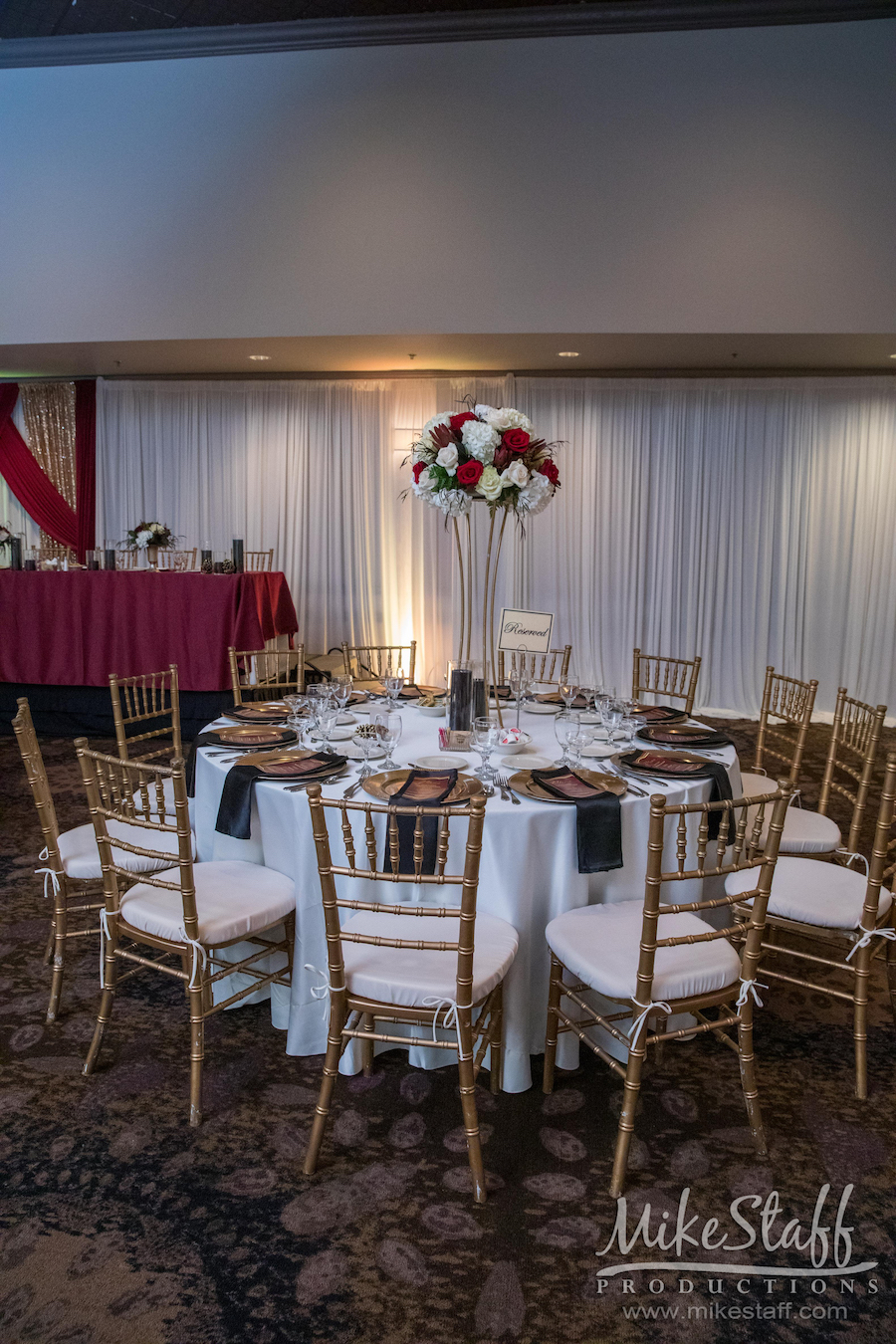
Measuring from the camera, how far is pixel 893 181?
6.05m

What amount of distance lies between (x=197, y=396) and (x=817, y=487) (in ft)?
19.9

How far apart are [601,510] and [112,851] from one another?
6156 mm

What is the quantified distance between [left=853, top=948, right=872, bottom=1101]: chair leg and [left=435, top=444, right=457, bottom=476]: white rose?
194cm

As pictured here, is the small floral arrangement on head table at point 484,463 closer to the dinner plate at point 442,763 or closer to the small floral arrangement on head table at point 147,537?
the dinner plate at point 442,763

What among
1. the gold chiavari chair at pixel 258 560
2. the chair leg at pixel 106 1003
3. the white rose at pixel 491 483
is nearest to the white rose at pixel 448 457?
the white rose at pixel 491 483

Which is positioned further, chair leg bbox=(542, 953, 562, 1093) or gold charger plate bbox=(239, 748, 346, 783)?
gold charger plate bbox=(239, 748, 346, 783)

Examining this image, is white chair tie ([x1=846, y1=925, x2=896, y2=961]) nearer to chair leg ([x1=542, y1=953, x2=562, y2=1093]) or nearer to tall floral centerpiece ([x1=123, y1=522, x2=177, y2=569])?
chair leg ([x1=542, y1=953, x2=562, y2=1093])

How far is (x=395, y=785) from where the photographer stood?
2.44 metres

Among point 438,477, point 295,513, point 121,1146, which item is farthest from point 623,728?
point 295,513

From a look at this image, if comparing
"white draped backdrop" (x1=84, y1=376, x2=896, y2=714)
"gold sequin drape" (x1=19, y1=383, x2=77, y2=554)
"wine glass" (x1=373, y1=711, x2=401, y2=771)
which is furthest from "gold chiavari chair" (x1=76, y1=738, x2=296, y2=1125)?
"gold sequin drape" (x1=19, y1=383, x2=77, y2=554)

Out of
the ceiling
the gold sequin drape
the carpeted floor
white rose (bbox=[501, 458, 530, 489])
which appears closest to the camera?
the carpeted floor

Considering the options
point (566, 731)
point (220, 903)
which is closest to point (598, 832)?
point (566, 731)

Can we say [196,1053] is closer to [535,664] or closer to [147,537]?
[535,664]

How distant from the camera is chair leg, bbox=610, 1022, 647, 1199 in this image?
197 centimetres
